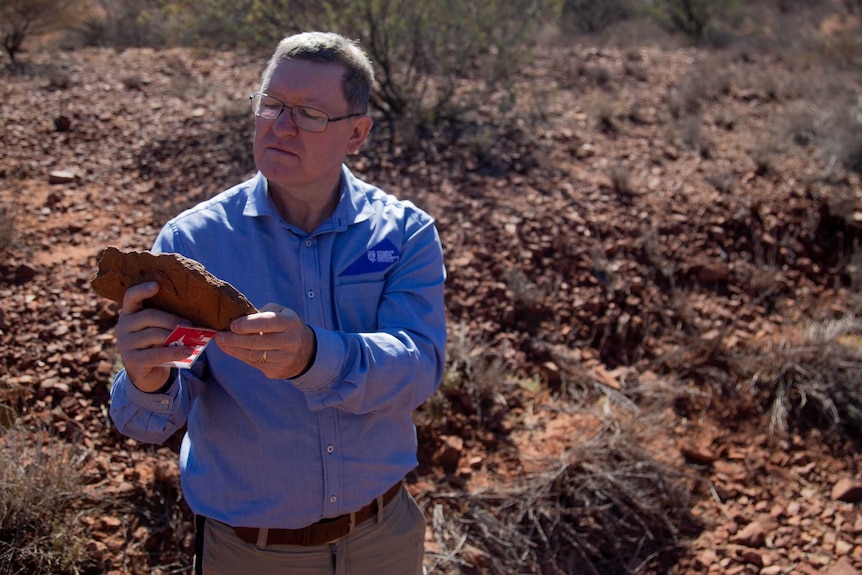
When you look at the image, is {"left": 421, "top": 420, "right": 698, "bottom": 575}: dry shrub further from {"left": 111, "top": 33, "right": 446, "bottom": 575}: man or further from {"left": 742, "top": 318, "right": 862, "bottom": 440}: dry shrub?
{"left": 111, "top": 33, "right": 446, "bottom": 575}: man

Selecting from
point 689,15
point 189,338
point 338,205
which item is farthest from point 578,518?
point 689,15

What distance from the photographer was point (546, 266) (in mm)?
4809

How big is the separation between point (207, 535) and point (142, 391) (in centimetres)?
49

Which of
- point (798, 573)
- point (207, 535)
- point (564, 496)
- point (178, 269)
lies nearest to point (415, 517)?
point (207, 535)

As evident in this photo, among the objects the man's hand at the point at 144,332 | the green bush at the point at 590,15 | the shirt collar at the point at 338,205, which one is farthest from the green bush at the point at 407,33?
the green bush at the point at 590,15

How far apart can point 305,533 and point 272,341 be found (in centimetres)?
62

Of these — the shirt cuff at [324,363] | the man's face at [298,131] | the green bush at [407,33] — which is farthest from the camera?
the green bush at [407,33]

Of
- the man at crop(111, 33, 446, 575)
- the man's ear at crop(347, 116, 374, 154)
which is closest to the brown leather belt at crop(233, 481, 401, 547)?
the man at crop(111, 33, 446, 575)

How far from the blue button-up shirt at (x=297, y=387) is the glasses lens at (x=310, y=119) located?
0.20 meters

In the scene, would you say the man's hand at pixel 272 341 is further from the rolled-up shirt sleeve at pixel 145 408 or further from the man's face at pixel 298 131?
the man's face at pixel 298 131

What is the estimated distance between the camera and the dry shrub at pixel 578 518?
328 cm

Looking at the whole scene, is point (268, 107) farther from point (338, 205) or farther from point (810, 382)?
point (810, 382)

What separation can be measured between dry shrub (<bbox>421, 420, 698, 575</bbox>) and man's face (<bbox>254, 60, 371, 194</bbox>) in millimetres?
1818

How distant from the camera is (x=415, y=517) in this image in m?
2.18
